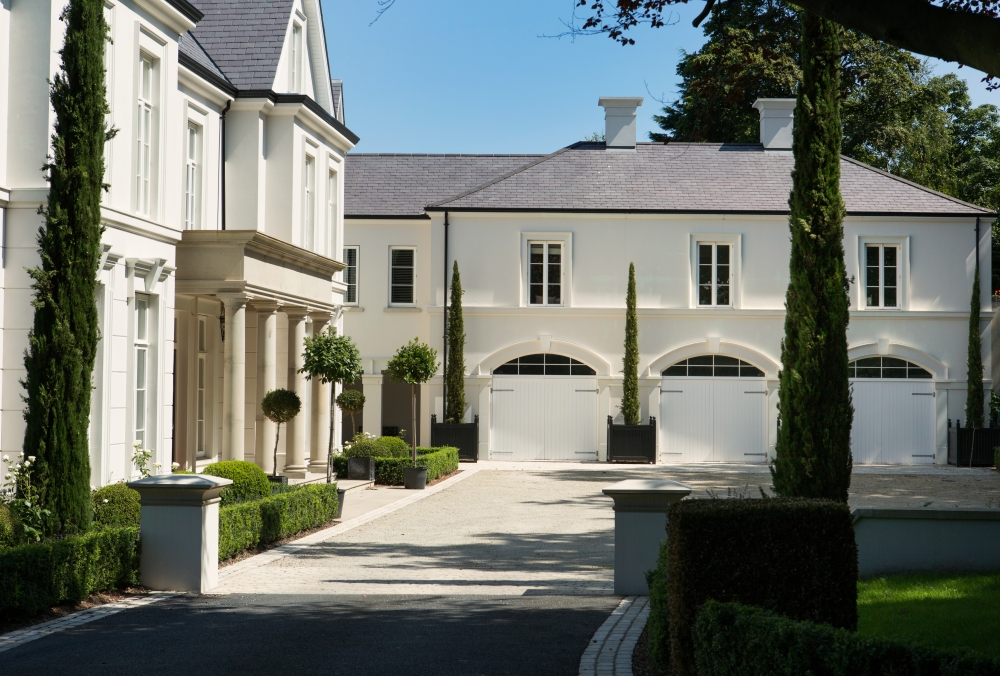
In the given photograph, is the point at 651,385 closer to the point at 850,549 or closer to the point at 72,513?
the point at 72,513

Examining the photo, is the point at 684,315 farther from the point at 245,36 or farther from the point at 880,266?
the point at 245,36

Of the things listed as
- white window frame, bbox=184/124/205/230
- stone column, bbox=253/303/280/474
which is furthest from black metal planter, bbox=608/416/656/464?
white window frame, bbox=184/124/205/230

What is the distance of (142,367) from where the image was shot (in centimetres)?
1476

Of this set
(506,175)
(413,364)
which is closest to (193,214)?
(413,364)

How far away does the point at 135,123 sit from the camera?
14281 mm

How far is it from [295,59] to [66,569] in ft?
47.5

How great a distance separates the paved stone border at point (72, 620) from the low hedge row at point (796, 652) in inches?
185

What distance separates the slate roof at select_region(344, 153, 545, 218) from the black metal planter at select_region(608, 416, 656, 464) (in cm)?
825

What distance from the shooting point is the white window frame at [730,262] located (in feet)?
93.6

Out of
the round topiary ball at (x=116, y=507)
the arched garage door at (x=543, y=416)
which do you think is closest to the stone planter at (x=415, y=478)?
the arched garage door at (x=543, y=416)

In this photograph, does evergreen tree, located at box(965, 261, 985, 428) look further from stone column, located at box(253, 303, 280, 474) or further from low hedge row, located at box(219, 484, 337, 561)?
low hedge row, located at box(219, 484, 337, 561)

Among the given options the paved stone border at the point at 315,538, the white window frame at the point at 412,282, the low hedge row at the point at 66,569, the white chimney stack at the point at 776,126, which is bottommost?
the paved stone border at the point at 315,538

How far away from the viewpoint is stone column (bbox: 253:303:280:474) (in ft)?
59.4

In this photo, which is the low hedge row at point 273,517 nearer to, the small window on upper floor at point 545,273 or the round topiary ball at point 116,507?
the round topiary ball at point 116,507
